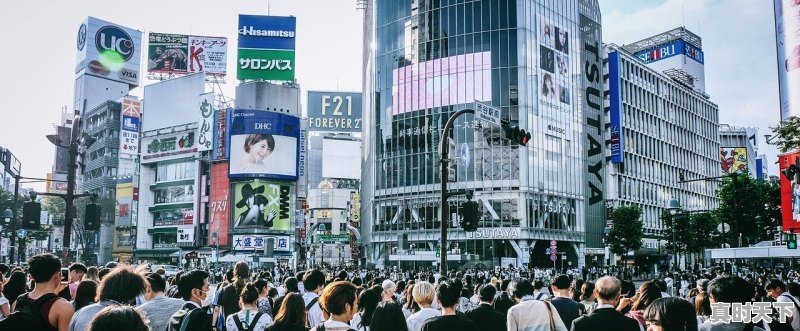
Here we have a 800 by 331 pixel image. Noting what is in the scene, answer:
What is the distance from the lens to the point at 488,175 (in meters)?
65.8

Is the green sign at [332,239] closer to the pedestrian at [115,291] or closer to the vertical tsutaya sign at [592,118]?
the vertical tsutaya sign at [592,118]

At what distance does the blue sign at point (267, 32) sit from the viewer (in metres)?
83.1

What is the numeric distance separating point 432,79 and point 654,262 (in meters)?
41.0

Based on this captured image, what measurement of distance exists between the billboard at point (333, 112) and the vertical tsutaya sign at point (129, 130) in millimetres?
33228

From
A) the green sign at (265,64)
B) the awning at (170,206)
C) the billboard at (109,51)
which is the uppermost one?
the billboard at (109,51)

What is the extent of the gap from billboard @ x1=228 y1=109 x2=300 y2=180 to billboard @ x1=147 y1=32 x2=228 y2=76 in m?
23.1

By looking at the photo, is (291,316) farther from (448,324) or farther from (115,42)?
(115,42)

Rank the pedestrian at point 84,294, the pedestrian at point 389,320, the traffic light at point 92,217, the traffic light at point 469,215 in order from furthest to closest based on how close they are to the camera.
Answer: the traffic light at point 92,217 → the traffic light at point 469,215 → the pedestrian at point 84,294 → the pedestrian at point 389,320

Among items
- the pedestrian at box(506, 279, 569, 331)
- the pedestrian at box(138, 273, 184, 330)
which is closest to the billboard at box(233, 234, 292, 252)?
the pedestrian at box(506, 279, 569, 331)

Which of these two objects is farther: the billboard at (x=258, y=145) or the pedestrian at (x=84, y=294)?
the billboard at (x=258, y=145)

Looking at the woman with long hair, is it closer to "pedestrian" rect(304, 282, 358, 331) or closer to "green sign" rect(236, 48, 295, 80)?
"pedestrian" rect(304, 282, 358, 331)

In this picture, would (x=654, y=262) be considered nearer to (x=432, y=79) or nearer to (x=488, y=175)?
(x=488, y=175)

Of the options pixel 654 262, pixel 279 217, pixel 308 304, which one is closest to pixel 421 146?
pixel 279 217

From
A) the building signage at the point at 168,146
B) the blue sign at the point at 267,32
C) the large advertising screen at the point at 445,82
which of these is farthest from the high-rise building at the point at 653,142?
the building signage at the point at 168,146
